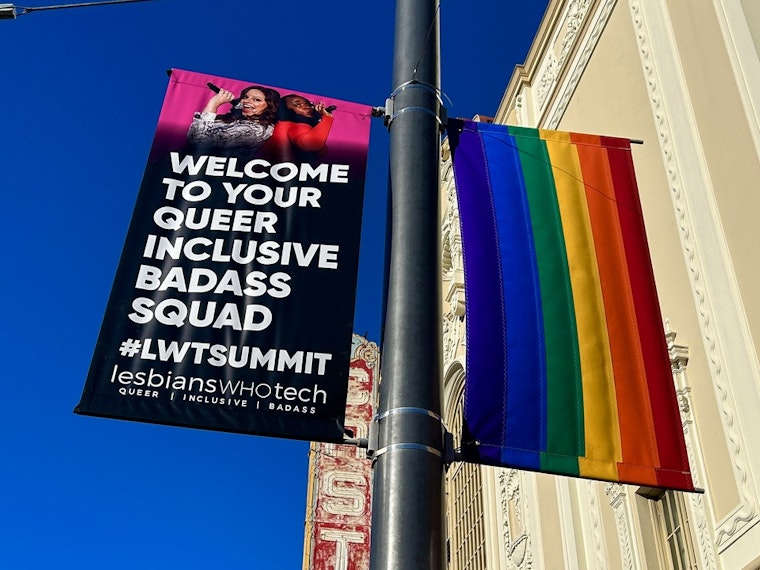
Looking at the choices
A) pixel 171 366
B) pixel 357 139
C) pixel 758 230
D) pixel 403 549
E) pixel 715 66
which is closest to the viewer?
pixel 403 549

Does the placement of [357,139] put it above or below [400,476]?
above

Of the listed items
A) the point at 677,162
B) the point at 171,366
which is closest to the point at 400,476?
the point at 171,366

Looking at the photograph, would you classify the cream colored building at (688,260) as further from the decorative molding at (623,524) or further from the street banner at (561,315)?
the street banner at (561,315)

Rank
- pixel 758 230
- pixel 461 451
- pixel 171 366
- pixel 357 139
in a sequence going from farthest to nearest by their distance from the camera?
pixel 758 230 → pixel 357 139 → pixel 171 366 → pixel 461 451

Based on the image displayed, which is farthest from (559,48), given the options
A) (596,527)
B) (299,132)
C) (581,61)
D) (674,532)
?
(299,132)

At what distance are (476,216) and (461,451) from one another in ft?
5.84

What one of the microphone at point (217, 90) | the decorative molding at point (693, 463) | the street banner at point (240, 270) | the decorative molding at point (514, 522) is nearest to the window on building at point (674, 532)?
the decorative molding at point (693, 463)

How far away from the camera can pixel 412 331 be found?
4.22 meters

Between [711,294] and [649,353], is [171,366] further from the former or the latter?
[711,294]

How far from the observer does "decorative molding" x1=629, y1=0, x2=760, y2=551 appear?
9.09 m

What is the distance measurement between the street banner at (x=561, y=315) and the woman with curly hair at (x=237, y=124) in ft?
4.20

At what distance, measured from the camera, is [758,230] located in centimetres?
968

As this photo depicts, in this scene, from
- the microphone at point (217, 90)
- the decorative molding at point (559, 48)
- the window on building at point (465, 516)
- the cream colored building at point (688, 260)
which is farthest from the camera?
the window on building at point (465, 516)

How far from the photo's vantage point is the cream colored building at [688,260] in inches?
376
